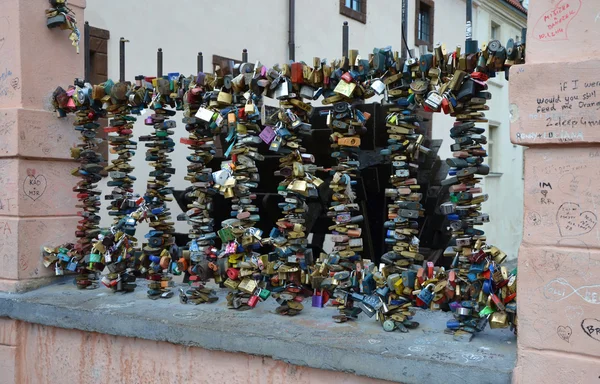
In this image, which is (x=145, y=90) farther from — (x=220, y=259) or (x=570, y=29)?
(x=570, y=29)

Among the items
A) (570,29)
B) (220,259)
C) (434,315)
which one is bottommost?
(434,315)

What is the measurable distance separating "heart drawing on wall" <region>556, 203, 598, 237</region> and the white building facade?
5769 mm

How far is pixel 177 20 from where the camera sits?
27.7ft

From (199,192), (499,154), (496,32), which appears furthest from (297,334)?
(496,32)

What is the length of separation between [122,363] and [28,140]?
1728 mm

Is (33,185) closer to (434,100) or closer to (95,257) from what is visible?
(95,257)

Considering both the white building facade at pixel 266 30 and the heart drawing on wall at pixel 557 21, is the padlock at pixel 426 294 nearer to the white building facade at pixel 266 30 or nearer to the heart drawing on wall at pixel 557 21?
the heart drawing on wall at pixel 557 21

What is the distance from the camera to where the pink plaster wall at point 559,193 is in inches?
99.4

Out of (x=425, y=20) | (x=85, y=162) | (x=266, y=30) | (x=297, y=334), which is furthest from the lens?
(x=425, y=20)

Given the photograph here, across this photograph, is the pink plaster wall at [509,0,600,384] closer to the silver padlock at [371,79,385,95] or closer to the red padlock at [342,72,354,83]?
the silver padlock at [371,79,385,95]

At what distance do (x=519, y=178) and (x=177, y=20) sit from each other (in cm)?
1254

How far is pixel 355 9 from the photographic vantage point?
39.1ft

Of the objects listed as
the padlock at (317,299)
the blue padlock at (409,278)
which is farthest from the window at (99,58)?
the blue padlock at (409,278)

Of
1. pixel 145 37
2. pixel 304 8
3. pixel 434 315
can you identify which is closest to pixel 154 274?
pixel 434 315
